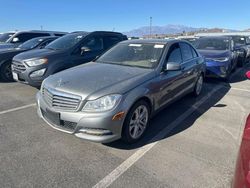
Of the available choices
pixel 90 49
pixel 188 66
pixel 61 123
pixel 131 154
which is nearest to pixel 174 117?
pixel 188 66

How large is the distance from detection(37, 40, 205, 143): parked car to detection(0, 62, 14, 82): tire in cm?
445

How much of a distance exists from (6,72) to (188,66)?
6.16 meters

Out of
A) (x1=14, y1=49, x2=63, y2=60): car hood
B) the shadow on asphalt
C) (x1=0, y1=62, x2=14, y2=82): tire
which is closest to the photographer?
the shadow on asphalt

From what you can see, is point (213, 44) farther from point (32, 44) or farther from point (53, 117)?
point (53, 117)

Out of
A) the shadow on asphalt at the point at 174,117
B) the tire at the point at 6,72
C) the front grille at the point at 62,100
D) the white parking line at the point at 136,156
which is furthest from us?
the tire at the point at 6,72

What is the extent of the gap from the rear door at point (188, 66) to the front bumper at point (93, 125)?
2423 mm

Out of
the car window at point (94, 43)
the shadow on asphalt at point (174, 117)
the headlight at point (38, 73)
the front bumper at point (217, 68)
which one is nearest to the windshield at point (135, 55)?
the shadow on asphalt at point (174, 117)

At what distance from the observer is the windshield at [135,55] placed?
4363mm

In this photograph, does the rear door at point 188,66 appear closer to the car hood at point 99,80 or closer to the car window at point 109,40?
the car hood at point 99,80

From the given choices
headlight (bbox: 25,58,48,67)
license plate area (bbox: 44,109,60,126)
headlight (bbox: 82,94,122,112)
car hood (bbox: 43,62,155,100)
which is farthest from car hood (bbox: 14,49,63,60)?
headlight (bbox: 82,94,122,112)

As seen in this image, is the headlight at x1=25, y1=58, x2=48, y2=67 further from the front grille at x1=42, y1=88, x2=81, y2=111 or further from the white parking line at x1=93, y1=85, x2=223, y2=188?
the white parking line at x1=93, y1=85, x2=223, y2=188

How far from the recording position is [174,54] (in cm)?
479

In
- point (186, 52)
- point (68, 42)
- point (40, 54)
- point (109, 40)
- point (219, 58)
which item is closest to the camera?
point (186, 52)

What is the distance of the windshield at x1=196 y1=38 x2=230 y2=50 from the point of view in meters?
8.92
